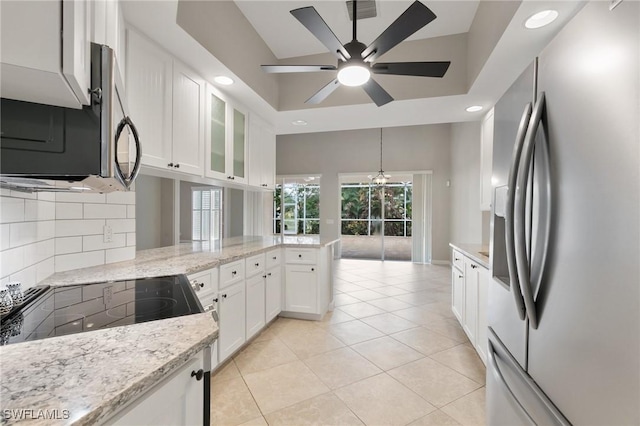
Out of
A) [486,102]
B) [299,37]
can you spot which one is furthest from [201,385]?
[486,102]

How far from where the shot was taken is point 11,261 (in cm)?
118

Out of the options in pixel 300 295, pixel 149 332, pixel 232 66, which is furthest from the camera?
pixel 300 295

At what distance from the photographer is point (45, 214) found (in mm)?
1524

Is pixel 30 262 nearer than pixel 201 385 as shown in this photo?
No

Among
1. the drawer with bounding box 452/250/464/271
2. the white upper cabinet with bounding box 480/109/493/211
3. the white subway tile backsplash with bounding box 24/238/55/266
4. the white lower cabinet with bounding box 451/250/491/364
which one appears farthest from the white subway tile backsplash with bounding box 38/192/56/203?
the white upper cabinet with bounding box 480/109/493/211

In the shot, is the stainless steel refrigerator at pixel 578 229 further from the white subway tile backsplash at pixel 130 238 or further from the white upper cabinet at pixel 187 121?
the white subway tile backsplash at pixel 130 238

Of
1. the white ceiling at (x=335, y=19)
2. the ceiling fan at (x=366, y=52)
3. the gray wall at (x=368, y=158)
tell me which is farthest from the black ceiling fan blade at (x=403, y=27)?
the gray wall at (x=368, y=158)

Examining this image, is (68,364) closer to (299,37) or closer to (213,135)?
(213,135)

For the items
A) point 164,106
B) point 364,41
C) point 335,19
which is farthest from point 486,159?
point 164,106

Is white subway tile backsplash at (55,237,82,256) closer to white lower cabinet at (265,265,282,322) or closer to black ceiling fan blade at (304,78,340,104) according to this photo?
white lower cabinet at (265,265,282,322)

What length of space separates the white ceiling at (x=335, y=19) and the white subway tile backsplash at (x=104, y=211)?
1.94 meters

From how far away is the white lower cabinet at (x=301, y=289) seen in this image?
329 centimetres

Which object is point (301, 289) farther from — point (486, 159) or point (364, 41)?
point (364, 41)

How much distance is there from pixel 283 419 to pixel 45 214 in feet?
5.82
